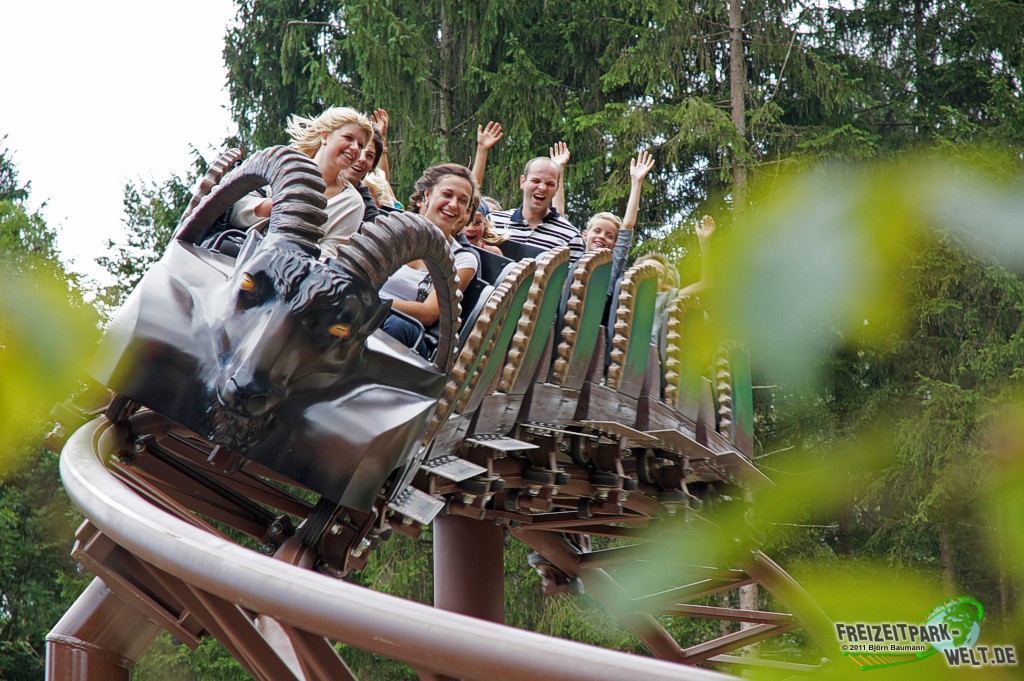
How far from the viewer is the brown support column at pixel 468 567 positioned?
18.7ft

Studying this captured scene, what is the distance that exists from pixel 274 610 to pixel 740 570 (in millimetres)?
5740

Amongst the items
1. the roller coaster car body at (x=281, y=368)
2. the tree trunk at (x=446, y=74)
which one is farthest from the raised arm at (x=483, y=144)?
the tree trunk at (x=446, y=74)

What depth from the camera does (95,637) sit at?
11.4ft

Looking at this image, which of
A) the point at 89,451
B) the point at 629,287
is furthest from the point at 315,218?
the point at 629,287

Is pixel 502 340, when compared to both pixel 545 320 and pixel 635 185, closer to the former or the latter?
pixel 545 320

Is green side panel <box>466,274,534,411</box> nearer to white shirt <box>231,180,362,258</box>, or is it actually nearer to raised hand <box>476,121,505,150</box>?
white shirt <box>231,180,362,258</box>

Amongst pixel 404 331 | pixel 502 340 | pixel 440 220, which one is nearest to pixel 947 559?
pixel 502 340

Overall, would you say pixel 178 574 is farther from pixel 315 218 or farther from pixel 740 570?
pixel 740 570

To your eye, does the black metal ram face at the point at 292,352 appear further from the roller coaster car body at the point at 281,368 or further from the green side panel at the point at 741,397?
the green side panel at the point at 741,397

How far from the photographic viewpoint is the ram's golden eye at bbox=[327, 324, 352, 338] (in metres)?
3.14

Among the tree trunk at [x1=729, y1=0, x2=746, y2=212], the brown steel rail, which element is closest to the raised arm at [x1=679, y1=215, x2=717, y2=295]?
the brown steel rail

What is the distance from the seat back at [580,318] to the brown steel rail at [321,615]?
2292mm

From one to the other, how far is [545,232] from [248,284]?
108 inches

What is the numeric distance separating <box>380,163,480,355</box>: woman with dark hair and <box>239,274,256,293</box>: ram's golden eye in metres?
0.85
